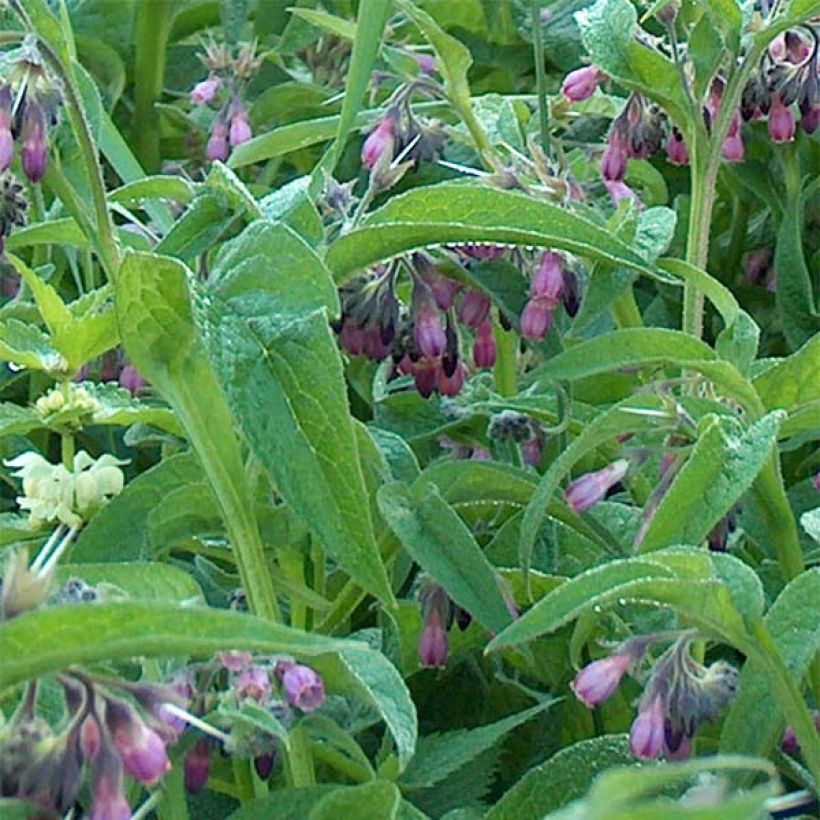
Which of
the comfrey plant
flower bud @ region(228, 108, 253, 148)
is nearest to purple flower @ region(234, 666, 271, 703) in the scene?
the comfrey plant

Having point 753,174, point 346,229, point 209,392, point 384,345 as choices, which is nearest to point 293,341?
point 209,392

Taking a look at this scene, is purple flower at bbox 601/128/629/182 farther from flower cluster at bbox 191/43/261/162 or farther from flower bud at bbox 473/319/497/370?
flower cluster at bbox 191/43/261/162

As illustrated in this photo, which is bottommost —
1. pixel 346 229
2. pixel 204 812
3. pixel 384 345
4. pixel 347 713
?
pixel 204 812

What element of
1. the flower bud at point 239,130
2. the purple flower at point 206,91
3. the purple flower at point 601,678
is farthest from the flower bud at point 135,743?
the purple flower at point 206,91

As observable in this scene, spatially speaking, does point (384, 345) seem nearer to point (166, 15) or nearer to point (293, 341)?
point (293, 341)

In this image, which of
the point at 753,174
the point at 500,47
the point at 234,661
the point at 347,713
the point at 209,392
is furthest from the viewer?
the point at 500,47

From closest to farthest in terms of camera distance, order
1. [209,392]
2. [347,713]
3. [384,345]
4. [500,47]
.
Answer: [209,392] → [347,713] → [384,345] → [500,47]
